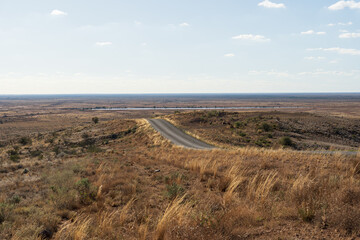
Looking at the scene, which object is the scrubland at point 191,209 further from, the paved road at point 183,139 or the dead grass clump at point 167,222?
the paved road at point 183,139

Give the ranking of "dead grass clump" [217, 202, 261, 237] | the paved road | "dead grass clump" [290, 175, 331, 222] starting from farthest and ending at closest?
the paved road < "dead grass clump" [290, 175, 331, 222] < "dead grass clump" [217, 202, 261, 237]

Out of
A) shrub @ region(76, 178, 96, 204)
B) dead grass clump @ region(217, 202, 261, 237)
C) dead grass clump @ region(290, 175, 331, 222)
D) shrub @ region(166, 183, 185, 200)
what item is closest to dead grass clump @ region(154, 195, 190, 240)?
dead grass clump @ region(217, 202, 261, 237)

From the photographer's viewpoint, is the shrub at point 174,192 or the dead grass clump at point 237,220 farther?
the shrub at point 174,192

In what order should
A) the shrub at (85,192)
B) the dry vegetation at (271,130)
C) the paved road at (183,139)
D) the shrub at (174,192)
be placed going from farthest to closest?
1. the dry vegetation at (271,130)
2. the paved road at (183,139)
3. the shrub at (85,192)
4. the shrub at (174,192)

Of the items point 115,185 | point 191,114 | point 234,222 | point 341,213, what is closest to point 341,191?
point 341,213

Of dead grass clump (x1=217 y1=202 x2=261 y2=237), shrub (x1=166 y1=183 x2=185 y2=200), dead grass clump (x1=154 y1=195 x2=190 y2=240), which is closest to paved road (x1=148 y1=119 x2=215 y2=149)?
shrub (x1=166 y1=183 x2=185 y2=200)

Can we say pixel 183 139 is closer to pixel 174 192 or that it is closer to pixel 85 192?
pixel 85 192

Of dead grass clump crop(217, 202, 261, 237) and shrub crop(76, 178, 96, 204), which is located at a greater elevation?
dead grass clump crop(217, 202, 261, 237)

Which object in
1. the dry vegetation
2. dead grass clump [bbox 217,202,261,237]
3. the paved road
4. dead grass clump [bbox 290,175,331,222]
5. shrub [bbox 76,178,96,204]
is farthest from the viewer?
the dry vegetation

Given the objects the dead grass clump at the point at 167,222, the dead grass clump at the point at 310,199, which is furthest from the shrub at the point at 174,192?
the dead grass clump at the point at 310,199

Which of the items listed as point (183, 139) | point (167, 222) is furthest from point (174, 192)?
point (183, 139)

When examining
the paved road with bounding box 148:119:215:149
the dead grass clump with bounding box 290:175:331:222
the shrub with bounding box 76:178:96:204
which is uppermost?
the dead grass clump with bounding box 290:175:331:222

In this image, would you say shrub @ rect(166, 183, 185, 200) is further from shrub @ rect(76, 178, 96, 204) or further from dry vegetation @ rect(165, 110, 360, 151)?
dry vegetation @ rect(165, 110, 360, 151)

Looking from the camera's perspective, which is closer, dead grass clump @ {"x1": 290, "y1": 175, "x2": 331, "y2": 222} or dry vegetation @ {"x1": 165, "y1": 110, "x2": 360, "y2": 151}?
dead grass clump @ {"x1": 290, "y1": 175, "x2": 331, "y2": 222}
